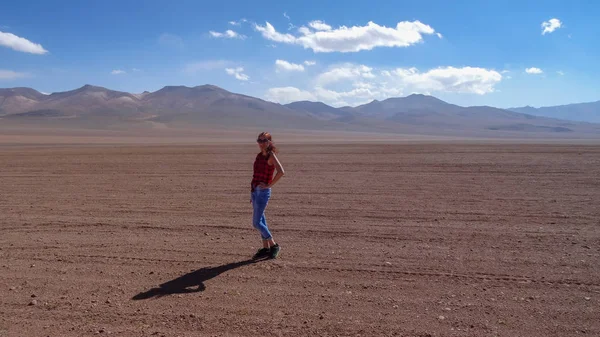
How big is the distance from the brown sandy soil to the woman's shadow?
2cm

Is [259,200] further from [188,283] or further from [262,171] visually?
[188,283]

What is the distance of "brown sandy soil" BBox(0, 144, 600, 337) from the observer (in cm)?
465

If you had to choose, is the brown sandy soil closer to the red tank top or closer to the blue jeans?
the blue jeans

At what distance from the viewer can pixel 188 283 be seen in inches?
220

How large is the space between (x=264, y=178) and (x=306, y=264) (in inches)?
46.6

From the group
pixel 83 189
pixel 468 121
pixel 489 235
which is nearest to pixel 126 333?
pixel 489 235

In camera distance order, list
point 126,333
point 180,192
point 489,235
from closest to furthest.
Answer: point 126,333, point 489,235, point 180,192

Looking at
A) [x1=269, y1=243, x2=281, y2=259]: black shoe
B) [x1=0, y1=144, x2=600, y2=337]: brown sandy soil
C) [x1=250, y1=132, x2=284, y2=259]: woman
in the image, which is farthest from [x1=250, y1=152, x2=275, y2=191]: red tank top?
[x1=0, y1=144, x2=600, y2=337]: brown sandy soil

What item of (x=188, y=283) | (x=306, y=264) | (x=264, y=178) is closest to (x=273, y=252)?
(x=306, y=264)

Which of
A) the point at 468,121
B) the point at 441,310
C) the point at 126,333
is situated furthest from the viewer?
the point at 468,121

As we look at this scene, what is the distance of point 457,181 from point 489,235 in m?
6.93

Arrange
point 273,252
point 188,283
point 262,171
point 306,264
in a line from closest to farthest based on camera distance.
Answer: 1. point 188,283
2. point 262,171
3. point 306,264
4. point 273,252

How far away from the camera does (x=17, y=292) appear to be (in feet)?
17.5

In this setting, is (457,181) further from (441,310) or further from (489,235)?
(441,310)
